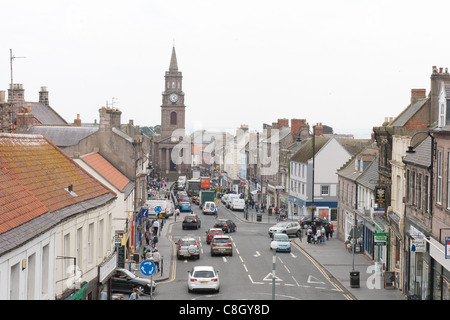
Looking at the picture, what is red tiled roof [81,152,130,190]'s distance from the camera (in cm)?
3650

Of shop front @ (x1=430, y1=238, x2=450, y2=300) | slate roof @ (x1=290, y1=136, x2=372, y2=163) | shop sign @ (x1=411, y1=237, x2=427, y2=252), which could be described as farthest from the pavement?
slate roof @ (x1=290, y1=136, x2=372, y2=163)

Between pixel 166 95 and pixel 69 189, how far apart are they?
132763 mm

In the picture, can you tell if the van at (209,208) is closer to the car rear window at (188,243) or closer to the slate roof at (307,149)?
the slate roof at (307,149)

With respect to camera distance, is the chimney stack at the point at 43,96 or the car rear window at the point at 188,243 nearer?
the car rear window at the point at 188,243

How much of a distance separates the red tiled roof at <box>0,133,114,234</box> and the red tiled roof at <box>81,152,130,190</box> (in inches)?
427

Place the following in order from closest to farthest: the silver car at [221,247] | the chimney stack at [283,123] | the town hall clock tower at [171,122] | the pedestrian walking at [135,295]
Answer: the pedestrian walking at [135,295]
the silver car at [221,247]
the chimney stack at [283,123]
the town hall clock tower at [171,122]

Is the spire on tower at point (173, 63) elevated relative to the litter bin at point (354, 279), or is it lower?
elevated

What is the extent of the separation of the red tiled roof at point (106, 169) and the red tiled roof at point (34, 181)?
10836 mm

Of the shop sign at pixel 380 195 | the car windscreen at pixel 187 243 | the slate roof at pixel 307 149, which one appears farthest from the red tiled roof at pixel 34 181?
the slate roof at pixel 307 149

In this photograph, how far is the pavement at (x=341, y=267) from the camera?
101 feet

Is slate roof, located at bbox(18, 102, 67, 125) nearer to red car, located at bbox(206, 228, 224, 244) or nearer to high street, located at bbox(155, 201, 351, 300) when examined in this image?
high street, located at bbox(155, 201, 351, 300)

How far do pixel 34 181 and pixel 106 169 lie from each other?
67.0 feet

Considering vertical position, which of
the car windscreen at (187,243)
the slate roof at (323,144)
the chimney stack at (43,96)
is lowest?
the car windscreen at (187,243)
